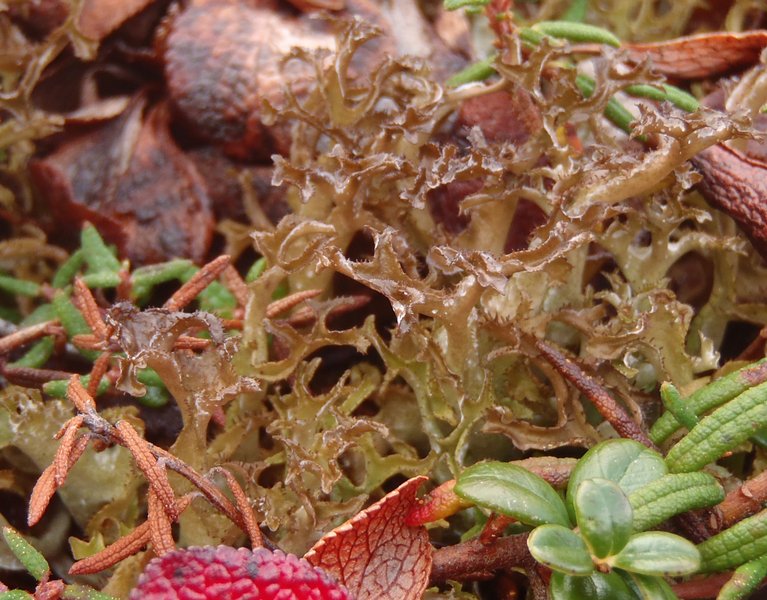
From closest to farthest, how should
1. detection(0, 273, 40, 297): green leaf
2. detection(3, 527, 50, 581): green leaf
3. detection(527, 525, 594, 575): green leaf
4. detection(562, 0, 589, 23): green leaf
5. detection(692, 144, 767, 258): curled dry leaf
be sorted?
1. detection(527, 525, 594, 575): green leaf
2. detection(3, 527, 50, 581): green leaf
3. detection(692, 144, 767, 258): curled dry leaf
4. detection(0, 273, 40, 297): green leaf
5. detection(562, 0, 589, 23): green leaf

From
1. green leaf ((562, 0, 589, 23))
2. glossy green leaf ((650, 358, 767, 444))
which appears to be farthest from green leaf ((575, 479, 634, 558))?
green leaf ((562, 0, 589, 23))

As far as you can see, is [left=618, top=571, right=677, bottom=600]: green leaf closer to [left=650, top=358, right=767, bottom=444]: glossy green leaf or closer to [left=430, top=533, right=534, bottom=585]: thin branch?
[left=430, top=533, right=534, bottom=585]: thin branch

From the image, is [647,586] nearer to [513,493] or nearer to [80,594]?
[513,493]

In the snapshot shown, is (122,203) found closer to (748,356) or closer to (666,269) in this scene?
(666,269)

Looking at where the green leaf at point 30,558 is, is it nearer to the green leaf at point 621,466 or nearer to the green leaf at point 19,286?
the green leaf at point 19,286

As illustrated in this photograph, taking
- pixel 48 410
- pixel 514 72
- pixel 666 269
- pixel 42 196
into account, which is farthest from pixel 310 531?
pixel 42 196

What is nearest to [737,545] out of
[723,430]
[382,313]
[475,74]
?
[723,430]
